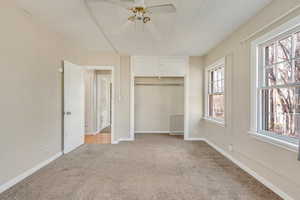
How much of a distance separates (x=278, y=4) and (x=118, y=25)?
7.92ft

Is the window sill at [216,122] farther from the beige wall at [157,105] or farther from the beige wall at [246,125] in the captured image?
the beige wall at [157,105]

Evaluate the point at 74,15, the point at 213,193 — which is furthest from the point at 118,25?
the point at 213,193

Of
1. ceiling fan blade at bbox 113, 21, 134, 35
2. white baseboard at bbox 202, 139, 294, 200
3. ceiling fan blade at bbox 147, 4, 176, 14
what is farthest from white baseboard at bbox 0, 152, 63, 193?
white baseboard at bbox 202, 139, 294, 200

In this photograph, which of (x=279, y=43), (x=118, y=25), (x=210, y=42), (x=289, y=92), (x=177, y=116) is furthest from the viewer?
(x=177, y=116)

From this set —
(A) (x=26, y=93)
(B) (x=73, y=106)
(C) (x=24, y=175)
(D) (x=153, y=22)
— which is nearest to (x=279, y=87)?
(D) (x=153, y=22)

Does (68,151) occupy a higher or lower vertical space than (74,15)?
lower

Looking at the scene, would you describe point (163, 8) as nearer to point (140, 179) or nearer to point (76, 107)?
point (140, 179)

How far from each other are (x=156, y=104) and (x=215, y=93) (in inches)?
102

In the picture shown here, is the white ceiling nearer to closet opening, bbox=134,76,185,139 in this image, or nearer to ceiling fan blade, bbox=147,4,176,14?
ceiling fan blade, bbox=147,4,176,14

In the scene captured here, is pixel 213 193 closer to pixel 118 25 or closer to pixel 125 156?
pixel 125 156

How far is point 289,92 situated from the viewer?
2441 millimetres

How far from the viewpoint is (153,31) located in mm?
3707

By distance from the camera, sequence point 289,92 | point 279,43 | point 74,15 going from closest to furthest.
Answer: point 289,92, point 279,43, point 74,15

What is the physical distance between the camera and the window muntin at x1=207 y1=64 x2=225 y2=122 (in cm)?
458
